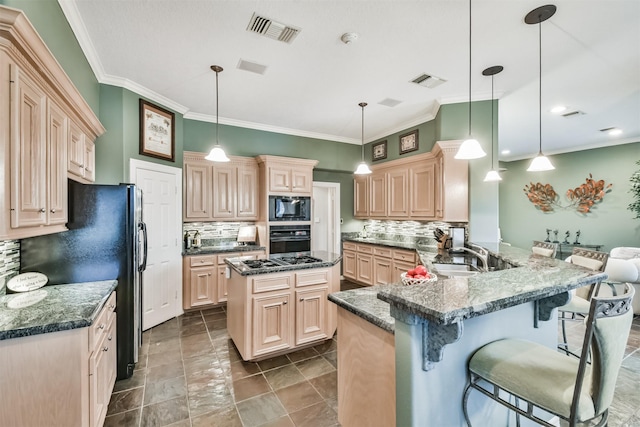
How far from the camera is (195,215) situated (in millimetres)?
4418

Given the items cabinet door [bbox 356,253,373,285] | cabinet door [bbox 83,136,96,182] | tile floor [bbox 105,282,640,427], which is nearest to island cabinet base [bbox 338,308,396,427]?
tile floor [bbox 105,282,640,427]

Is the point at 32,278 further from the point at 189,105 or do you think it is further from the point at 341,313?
the point at 189,105

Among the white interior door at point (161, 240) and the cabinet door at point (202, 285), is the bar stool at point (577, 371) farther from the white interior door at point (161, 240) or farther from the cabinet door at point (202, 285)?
the cabinet door at point (202, 285)

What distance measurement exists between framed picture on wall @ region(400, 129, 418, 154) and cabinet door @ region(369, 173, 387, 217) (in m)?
0.61

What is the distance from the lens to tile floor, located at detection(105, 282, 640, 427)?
6.73 feet

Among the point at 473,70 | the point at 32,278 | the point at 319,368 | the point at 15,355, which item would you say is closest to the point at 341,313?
the point at 319,368

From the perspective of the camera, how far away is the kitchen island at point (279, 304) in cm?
273

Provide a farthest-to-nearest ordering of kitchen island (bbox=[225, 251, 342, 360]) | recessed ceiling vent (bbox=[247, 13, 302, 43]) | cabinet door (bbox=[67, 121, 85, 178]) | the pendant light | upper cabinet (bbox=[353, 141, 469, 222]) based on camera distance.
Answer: upper cabinet (bbox=[353, 141, 469, 222]) → the pendant light → kitchen island (bbox=[225, 251, 342, 360]) → recessed ceiling vent (bbox=[247, 13, 302, 43]) → cabinet door (bbox=[67, 121, 85, 178])

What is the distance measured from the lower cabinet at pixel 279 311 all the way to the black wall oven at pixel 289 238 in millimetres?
1665

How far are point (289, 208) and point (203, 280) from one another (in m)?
1.77

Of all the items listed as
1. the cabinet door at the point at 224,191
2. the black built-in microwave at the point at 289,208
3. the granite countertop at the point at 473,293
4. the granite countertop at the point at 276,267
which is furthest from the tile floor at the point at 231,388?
the black built-in microwave at the point at 289,208

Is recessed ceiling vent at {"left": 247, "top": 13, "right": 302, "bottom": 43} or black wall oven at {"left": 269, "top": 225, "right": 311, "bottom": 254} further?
black wall oven at {"left": 269, "top": 225, "right": 311, "bottom": 254}

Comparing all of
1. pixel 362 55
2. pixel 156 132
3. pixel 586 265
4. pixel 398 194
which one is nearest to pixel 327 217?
pixel 398 194

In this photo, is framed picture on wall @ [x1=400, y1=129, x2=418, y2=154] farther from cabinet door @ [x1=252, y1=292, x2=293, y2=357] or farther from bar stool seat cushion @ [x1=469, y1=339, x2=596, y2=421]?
bar stool seat cushion @ [x1=469, y1=339, x2=596, y2=421]
